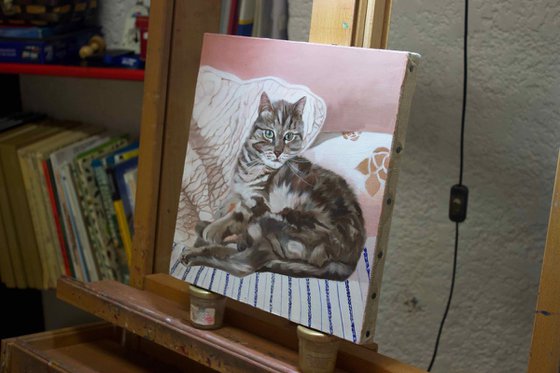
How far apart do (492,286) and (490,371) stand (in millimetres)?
177

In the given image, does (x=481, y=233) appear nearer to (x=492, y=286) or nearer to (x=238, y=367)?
(x=492, y=286)

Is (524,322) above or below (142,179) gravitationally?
below

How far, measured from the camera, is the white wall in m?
1.34

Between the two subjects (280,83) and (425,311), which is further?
(425,311)

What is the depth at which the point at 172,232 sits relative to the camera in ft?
4.18

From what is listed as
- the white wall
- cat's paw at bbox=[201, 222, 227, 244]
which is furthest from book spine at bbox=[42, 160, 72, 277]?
cat's paw at bbox=[201, 222, 227, 244]

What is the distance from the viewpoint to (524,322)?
142 cm

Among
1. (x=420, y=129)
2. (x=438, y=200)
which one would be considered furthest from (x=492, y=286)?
(x=420, y=129)

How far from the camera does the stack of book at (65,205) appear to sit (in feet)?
5.54

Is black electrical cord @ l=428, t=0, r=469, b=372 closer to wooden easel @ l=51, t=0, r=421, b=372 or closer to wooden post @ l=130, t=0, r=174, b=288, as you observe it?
wooden easel @ l=51, t=0, r=421, b=372

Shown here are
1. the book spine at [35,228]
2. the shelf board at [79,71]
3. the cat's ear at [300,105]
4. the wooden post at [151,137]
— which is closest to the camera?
the cat's ear at [300,105]

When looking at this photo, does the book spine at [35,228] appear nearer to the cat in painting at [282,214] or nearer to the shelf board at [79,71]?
the shelf board at [79,71]

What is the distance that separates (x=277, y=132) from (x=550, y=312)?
16.2 inches

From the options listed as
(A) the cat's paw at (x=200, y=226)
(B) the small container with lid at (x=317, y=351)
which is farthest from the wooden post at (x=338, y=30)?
(A) the cat's paw at (x=200, y=226)
